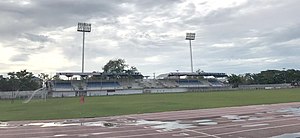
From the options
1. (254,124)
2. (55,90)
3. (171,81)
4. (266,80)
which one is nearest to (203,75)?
(171,81)

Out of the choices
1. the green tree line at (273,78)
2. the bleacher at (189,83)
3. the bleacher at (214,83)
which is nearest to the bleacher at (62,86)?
the bleacher at (189,83)

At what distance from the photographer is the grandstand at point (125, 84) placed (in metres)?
92.0

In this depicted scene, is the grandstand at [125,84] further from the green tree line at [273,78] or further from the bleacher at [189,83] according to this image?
the green tree line at [273,78]

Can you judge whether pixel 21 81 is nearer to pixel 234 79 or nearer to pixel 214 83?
pixel 214 83

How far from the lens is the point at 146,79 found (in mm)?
112938

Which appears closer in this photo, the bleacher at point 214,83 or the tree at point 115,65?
the bleacher at point 214,83

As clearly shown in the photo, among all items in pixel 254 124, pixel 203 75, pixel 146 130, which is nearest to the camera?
pixel 146 130

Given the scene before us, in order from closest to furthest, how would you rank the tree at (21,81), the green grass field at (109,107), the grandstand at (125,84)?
the green grass field at (109,107) → the grandstand at (125,84) → the tree at (21,81)

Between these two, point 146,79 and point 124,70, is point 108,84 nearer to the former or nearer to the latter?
point 146,79

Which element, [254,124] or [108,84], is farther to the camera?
[108,84]

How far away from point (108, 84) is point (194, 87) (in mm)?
24787

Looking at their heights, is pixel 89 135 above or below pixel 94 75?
Result: below

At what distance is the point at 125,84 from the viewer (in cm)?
10488

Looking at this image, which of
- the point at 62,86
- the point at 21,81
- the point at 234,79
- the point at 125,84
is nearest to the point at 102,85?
the point at 125,84
